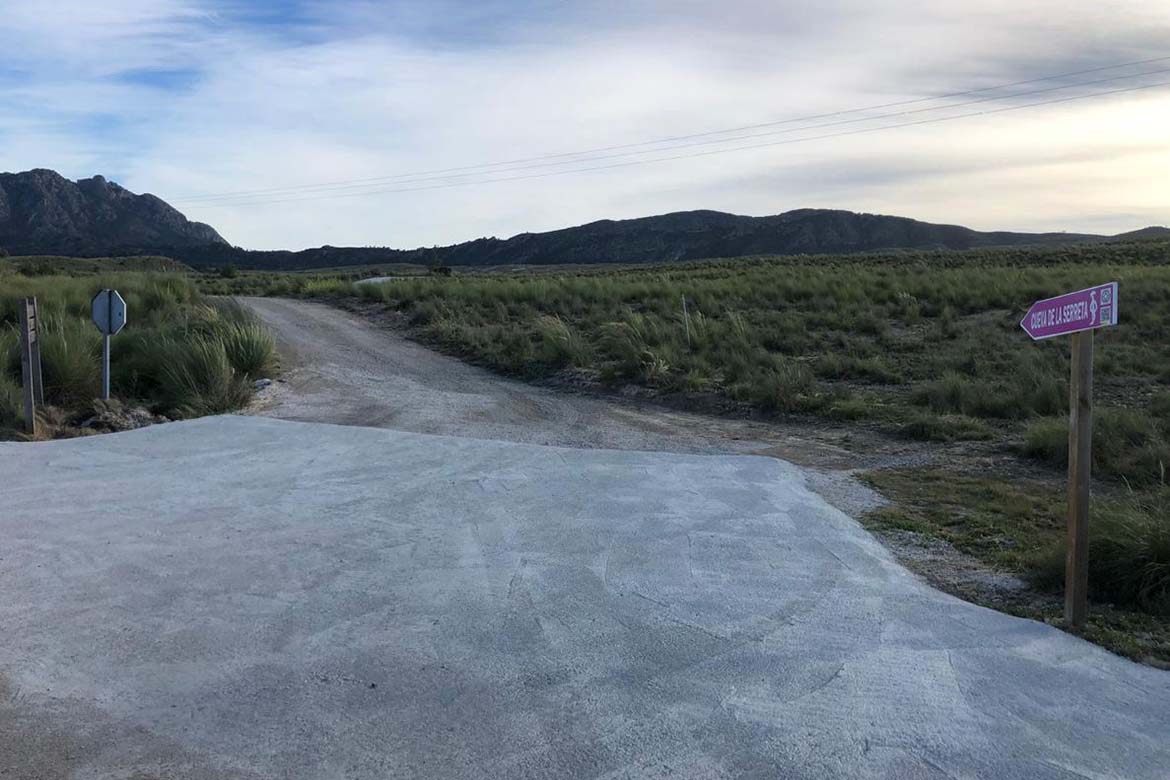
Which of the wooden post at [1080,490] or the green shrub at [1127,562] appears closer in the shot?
the wooden post at [1080,490]

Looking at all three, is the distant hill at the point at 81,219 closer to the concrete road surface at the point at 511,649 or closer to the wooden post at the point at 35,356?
the wooden post at the point at 35,356

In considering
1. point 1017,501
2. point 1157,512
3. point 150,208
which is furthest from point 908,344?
point 150,208

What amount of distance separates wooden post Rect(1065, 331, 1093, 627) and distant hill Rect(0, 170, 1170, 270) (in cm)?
10403

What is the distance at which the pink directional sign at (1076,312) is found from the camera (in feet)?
16.3

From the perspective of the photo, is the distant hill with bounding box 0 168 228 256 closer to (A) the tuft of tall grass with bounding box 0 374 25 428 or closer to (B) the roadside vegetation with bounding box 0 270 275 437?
(B) the roadside vegetation with bounding box 0 270 275 437

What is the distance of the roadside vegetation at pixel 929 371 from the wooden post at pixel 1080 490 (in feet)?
0.61

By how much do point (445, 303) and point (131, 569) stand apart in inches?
786

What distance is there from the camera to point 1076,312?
526 centimetres

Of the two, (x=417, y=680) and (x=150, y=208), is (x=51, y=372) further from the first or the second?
(x=150, y=208)

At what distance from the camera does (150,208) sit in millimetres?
145500

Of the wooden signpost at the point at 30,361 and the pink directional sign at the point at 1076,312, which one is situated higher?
the pink directional sign at the point at 1076,312

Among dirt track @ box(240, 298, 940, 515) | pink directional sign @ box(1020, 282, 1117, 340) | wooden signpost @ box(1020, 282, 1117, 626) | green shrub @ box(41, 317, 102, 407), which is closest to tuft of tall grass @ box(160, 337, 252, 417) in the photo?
dirt track @ box(240, 298, 940, 515)

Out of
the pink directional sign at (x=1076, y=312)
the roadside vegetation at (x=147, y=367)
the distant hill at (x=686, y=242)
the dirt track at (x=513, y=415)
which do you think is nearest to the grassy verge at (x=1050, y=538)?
the dirt track at (x=513, y=415)

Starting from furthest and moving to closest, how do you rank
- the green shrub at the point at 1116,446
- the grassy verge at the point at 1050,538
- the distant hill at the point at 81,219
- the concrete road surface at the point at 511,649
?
the distant hill at the point at 81,219 → the green shrub at the point at 1116,446 → the grassy verge at the point at 1050,538 → the concrete road surface at the point at 511,649
